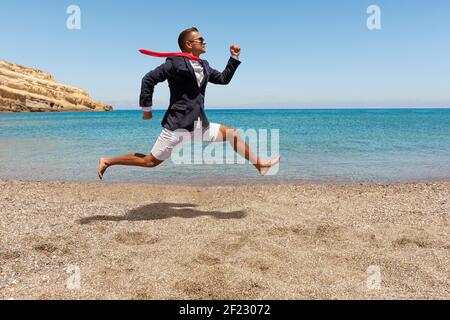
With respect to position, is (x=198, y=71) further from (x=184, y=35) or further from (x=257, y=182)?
(x=257, y=182)

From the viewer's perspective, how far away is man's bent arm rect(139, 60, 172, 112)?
4.81m

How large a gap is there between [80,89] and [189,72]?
122m

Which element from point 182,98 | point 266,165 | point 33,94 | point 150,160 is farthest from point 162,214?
point 33,94

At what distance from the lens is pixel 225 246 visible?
13.8 feet

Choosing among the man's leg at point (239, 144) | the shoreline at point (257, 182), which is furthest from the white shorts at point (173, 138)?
the shoreline at point (257, 182)

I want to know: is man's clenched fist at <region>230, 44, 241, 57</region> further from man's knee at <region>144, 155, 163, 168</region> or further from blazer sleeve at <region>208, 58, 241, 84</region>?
man's knee at <region>144, 155, 163, 168</region>

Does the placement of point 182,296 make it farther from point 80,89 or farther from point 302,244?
point 80,89

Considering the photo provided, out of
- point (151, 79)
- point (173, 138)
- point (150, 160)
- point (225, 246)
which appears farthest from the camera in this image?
point (150, 160)

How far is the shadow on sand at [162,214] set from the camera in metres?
5.57

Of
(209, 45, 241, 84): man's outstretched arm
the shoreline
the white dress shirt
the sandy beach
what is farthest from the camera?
the shoreline

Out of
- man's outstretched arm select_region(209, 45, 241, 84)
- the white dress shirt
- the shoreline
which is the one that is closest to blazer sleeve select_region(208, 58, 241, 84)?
man's outstretched arm select_region(209, 45, 241, 84)

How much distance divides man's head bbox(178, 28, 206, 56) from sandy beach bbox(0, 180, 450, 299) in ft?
7.71

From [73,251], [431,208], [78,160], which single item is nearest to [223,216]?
[73,251]

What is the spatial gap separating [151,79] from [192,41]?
29.8 inches
